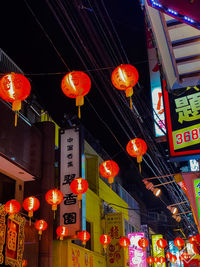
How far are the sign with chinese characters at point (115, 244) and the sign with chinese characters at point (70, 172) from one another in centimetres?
751

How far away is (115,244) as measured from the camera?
2261cm

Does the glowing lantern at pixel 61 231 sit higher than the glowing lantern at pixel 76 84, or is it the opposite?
the glowing lantern at pixel 76 84

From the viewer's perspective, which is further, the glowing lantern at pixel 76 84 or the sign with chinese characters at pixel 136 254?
the sign with chinese characters at pixel 136 254

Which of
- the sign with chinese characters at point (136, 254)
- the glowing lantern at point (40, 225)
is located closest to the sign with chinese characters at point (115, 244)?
the sign with chinese characters at point (136, 254)

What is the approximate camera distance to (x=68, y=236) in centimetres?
1587

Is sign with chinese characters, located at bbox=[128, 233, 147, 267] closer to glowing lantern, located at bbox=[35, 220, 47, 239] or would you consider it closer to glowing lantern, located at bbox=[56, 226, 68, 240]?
glowing lantern, located at bbox=[56, 226, 68, 240]

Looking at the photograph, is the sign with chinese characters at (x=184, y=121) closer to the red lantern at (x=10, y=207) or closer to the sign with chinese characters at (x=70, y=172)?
the red lantern at (x=10, y=207)

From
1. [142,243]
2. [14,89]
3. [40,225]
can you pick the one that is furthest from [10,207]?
[142,243]

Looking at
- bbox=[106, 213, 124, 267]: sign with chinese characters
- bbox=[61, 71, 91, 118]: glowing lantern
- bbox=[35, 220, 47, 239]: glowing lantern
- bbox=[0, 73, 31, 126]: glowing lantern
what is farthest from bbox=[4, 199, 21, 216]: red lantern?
bbox=[106, 213, 124, 267]: sign with chinese characters

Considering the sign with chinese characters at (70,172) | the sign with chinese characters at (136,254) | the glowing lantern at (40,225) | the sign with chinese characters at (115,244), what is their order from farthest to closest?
1. the sign with chinese characters at (136,254)
2. the sign with chinese characters at (115,244)
3. the sign with chinese characters at (70,172)
4. the glowing lantern at (40,225)

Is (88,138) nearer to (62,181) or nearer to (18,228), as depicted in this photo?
(62,181)

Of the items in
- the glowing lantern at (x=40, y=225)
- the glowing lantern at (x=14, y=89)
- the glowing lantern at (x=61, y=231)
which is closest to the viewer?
the glowing lantern at (x=14, y=89)

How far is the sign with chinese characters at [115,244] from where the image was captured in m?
22.4

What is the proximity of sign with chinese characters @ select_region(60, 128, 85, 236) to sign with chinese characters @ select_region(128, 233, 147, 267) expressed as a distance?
11885 millimetres
